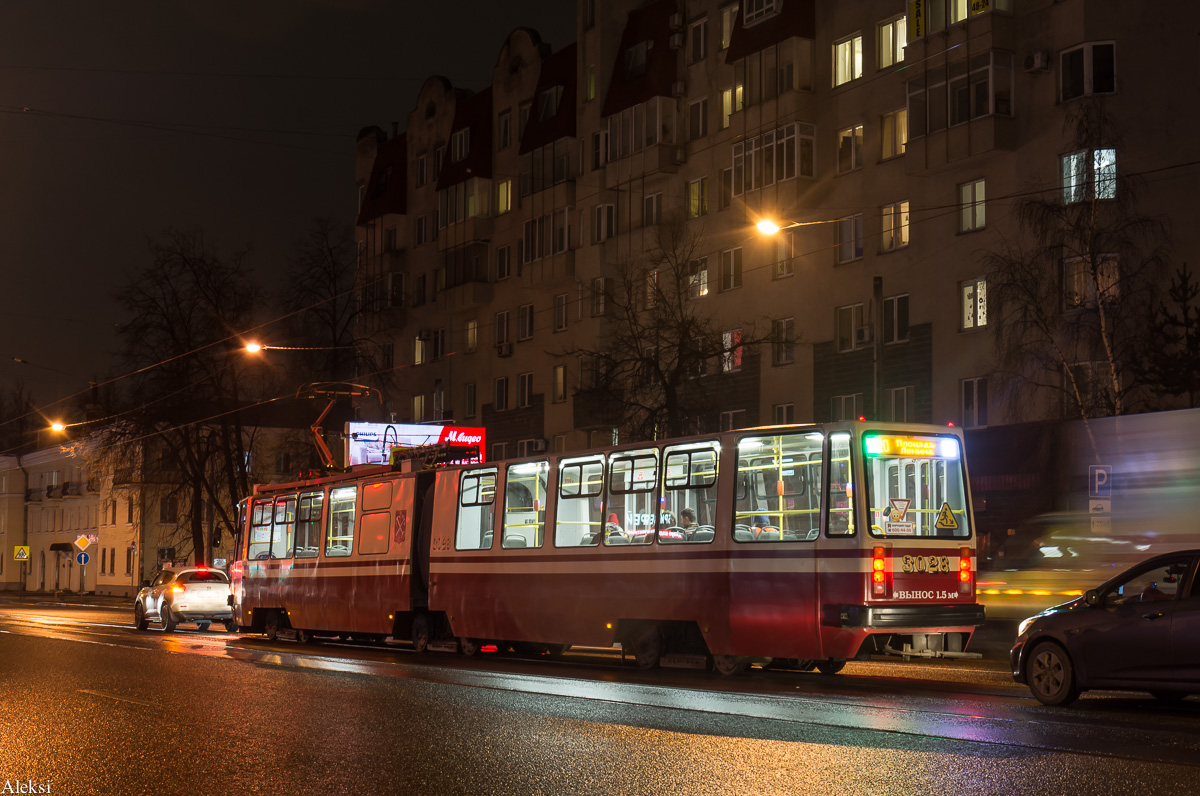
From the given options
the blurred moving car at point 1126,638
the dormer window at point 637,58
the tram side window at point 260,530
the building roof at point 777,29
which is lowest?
the blurred moving car at point 1126,638

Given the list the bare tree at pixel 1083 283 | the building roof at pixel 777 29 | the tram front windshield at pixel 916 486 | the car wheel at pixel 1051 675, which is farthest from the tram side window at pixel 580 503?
the building roof at pixel 777 29

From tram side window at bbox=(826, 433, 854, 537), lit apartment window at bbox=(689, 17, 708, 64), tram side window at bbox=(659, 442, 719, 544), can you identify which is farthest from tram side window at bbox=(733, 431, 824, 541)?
lit apartment window at bbox=(689, 17, 708, 64)

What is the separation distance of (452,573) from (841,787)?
43.6 feet

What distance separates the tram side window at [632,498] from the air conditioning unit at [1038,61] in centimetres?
2050

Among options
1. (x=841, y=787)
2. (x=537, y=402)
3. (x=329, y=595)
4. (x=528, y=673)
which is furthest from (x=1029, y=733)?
(x=537, y=402)

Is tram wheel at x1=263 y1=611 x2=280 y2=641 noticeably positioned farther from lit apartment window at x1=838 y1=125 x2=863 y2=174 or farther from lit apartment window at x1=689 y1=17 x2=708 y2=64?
lit apartment window at x1=689 y1=17 x2=708 y2=64

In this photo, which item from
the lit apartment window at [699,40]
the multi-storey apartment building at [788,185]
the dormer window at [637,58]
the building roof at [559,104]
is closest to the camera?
the multi-storey apartment building at [788,185]

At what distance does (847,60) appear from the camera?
40.4 m

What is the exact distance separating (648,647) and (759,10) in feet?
96.1

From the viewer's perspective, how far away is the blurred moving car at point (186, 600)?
109 ft

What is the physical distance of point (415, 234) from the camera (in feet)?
206

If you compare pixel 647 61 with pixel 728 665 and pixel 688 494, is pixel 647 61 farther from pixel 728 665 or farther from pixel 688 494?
pixel 728 665

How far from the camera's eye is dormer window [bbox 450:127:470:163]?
5916 cm

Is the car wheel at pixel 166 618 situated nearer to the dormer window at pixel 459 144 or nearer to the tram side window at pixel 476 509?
the tram side window at pixel 476 509
